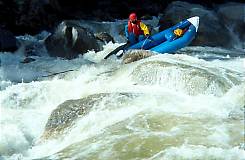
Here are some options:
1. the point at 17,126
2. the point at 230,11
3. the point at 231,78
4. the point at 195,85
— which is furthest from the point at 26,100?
the point at 230,11

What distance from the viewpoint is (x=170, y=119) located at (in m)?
6.38

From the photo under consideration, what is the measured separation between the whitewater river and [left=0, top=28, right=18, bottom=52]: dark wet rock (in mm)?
3191

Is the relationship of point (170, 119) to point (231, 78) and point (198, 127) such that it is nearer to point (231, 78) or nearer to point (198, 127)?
point (198, 127)

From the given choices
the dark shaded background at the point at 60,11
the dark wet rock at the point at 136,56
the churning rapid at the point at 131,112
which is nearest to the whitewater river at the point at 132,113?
the churning rapid at the point at 131,112

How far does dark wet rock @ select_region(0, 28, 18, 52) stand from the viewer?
13336 millimetres

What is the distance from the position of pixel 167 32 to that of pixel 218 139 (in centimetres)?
581

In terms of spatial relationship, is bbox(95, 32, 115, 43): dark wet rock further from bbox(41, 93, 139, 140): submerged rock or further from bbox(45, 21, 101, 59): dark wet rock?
bbox(41, 93, 139, 140): submerged rock

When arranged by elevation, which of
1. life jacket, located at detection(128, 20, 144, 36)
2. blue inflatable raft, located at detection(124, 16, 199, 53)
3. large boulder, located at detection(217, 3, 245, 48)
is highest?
life jacket, located at detection(128, 20, 144, 36)

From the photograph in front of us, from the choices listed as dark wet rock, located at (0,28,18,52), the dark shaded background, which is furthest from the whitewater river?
the dark shaded background

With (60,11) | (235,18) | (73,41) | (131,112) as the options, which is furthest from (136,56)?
(60,11)

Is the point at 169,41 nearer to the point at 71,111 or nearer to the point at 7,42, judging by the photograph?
the point at 71,111

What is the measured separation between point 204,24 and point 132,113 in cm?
713

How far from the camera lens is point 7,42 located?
13422 mm

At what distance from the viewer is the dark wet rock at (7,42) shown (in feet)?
43.8
